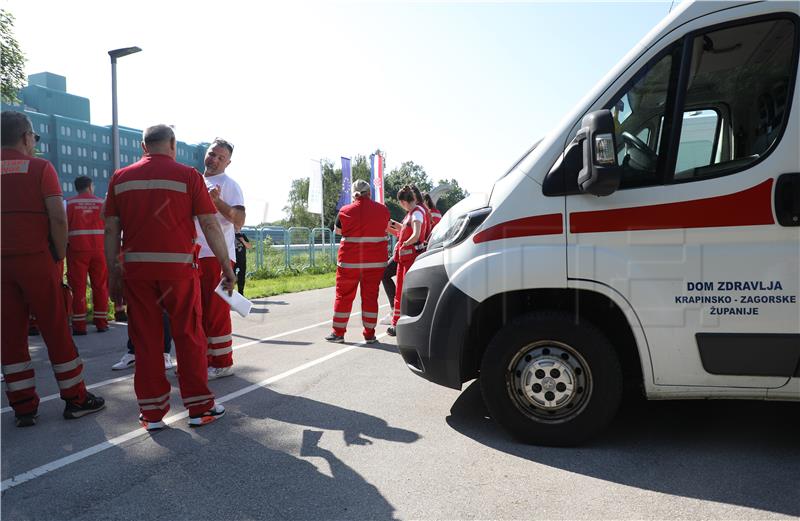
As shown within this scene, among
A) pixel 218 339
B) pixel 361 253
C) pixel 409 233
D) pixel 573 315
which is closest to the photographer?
pixel 573 315

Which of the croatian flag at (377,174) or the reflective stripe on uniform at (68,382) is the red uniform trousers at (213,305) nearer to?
the reflective stripe on uniform at (68,382)

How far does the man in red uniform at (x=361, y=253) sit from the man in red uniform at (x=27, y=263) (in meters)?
3.43

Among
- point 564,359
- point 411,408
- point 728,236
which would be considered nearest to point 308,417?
point 411,408

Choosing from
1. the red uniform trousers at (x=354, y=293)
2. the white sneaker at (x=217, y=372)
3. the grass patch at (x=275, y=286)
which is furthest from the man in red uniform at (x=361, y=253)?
the grass patch at (x=275, y=286)

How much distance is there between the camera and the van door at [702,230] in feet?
10.5

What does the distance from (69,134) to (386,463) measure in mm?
86710

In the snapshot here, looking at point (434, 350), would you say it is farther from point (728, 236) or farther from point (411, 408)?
point (728, 236)

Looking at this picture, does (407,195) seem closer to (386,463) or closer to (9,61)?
(386,463)

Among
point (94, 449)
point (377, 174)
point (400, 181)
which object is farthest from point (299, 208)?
point (94, 449)

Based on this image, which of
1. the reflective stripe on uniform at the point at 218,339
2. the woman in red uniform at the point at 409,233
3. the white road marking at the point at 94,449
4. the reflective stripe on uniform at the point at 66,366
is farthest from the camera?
the woman in red uniform at the point at 409,233

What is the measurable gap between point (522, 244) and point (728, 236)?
3.66ft

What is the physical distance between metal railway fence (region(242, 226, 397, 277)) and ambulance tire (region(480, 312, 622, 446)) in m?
14.8

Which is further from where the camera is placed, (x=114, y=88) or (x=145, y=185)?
(x=114, y=88)

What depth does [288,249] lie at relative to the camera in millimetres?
20719
